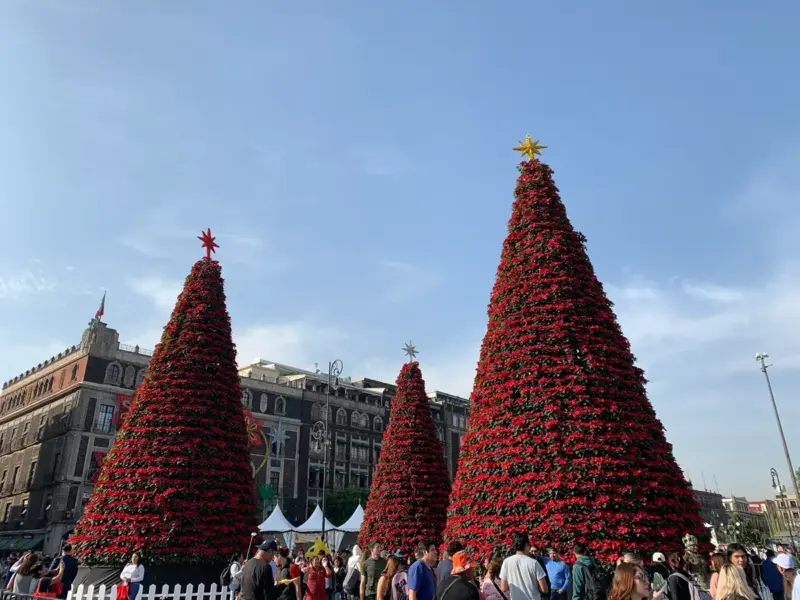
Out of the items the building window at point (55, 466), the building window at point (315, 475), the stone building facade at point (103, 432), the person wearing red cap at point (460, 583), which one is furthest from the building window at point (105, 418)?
the person wearing red cap at point (460, 583)

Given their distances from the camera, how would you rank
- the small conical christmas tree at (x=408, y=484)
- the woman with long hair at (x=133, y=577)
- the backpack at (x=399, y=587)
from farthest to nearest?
the small conical christmas tree at (x=408, y=484)
the woman with long hair at (x=133, y=577)
the backpack at (x=399, y=587)

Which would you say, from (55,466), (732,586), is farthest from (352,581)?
(55,466)

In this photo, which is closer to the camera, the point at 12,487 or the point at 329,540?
the point at 329,540

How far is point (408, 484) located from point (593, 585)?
10162mm

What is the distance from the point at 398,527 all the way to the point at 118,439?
879cm

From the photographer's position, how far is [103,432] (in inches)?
1778

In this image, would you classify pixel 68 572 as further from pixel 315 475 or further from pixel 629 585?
pixel 315 475

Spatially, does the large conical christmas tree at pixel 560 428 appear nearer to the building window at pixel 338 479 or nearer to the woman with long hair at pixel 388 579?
the woman with long hair at pixel 388 579

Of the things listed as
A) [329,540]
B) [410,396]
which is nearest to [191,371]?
[410,396]

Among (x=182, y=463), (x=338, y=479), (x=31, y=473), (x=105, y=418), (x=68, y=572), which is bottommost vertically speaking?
(x=68, y=572)

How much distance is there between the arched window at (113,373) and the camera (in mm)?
46812

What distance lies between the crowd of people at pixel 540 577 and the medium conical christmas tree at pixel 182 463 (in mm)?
2013

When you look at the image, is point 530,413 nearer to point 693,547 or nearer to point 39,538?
point 693,547

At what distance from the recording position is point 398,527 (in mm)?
18422
